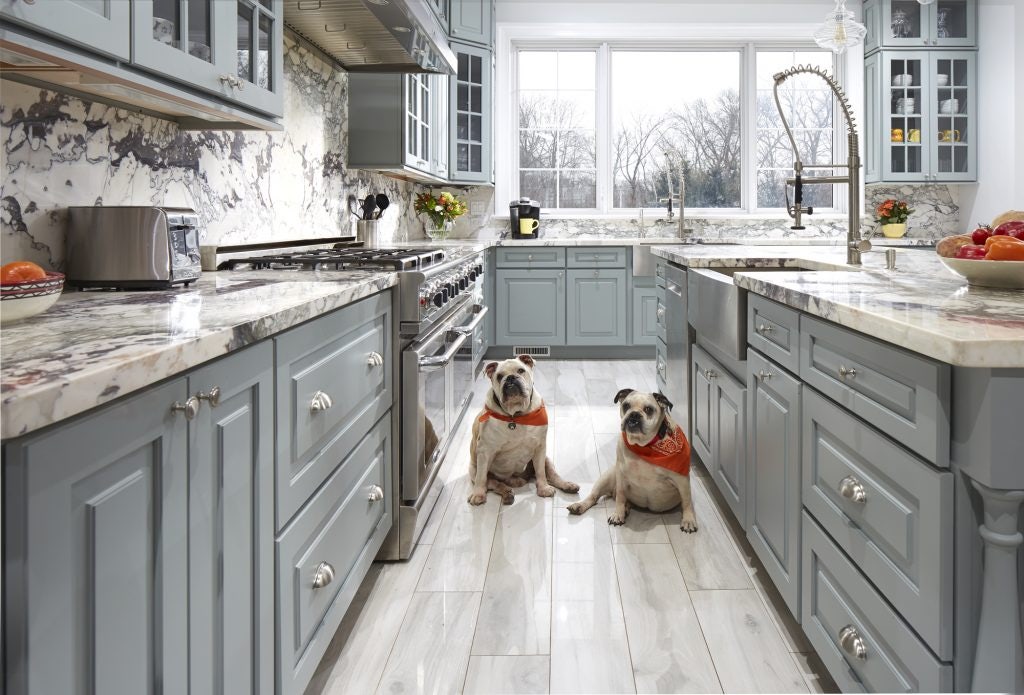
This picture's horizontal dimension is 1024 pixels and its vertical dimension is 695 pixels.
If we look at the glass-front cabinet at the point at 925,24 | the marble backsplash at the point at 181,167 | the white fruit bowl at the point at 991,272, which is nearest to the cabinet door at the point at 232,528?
the marble backsplash at the point at 181,167

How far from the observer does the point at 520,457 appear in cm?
294

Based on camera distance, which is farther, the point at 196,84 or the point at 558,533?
the point at 558,533

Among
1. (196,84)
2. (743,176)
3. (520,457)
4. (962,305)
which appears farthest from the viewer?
(743,176)

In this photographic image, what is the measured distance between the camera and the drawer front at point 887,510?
1096mm

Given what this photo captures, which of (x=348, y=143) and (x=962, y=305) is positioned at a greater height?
(x=348, y=143)

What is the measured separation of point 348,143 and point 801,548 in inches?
→ 122

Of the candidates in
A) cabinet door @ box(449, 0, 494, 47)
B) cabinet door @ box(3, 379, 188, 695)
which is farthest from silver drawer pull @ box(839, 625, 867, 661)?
cabinet door @ box(449, 0, 494, 47)

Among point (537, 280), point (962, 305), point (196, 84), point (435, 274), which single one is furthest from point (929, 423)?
point (537, 280)

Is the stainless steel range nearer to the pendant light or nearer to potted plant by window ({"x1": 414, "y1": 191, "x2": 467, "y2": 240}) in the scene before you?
the pendant light

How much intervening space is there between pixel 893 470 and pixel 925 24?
19.5 feet

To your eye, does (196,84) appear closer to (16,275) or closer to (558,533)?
(16,275)

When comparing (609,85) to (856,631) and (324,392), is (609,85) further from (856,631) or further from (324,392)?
(856,631)

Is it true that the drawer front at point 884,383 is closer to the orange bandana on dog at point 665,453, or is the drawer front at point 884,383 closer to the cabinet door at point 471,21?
the orange bandana on dog at point 665,453

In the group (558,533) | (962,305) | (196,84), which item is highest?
(196,84)
